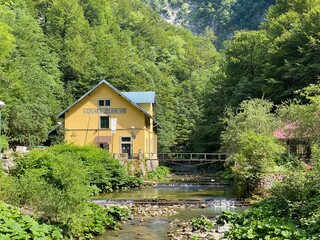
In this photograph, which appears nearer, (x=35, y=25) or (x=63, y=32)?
(x=35, y=25)

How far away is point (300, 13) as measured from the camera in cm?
4866

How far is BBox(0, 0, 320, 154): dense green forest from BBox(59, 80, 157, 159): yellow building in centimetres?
302

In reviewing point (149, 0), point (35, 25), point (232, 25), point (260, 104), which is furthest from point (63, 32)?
point (149, 0)

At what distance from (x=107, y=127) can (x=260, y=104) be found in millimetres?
14945

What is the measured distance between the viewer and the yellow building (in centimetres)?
4088

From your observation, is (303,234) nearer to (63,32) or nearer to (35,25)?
(35,25)

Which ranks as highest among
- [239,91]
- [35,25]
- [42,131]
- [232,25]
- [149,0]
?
[149,0]

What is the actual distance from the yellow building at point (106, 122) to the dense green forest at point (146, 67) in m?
3.02

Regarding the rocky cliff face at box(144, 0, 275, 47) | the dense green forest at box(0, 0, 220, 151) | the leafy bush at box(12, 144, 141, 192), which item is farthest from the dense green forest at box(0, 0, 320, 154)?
the rocky cliff face at box(144, 0, 275, 47)

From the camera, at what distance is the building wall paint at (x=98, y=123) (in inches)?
1609

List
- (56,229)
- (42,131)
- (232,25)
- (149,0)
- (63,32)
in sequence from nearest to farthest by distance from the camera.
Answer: (56,229) → (42,131) → (63,32) → (232,25) → (149,0)

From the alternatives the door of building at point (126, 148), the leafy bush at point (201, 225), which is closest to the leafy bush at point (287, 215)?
the leafy bush at point (201, 225)

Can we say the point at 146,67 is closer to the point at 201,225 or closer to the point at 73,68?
the point at 73,68

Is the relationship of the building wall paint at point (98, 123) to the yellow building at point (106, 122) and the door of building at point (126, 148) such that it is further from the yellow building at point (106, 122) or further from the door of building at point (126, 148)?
the door of building at point (126, 148)
